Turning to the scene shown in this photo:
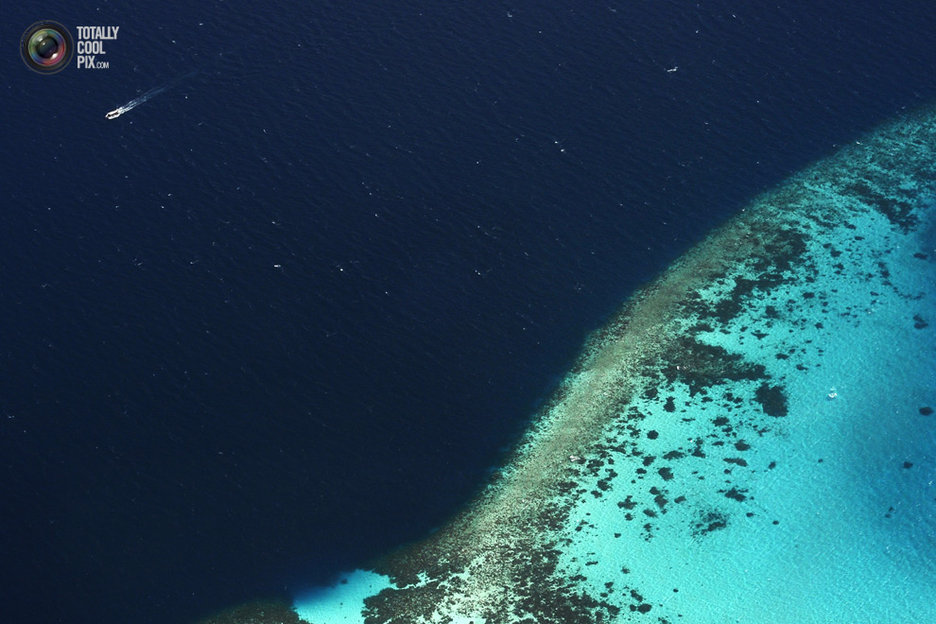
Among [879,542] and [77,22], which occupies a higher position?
[77,22]

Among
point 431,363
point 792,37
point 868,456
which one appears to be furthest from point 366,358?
point 792,37

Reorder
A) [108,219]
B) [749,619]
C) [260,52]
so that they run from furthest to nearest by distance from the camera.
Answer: [260,52], [108,219], [749,619]

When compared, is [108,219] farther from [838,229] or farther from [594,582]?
[838,229]

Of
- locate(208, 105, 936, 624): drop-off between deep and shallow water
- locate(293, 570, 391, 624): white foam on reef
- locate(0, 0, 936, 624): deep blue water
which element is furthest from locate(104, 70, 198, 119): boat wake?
locate(293, 570, 391, 624): white foam on reef

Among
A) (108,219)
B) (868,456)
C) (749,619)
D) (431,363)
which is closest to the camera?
(749,619)

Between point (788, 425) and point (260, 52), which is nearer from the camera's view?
point (788, 425)

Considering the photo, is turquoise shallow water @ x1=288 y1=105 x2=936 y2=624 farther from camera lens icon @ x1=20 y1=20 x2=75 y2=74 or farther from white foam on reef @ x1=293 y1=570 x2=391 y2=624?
camera lens icon @ x1=20 y1=20 x2=75 y2=74

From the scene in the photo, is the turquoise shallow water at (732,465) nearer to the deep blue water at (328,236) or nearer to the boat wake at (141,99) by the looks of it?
the deep blue water at (328,236)
